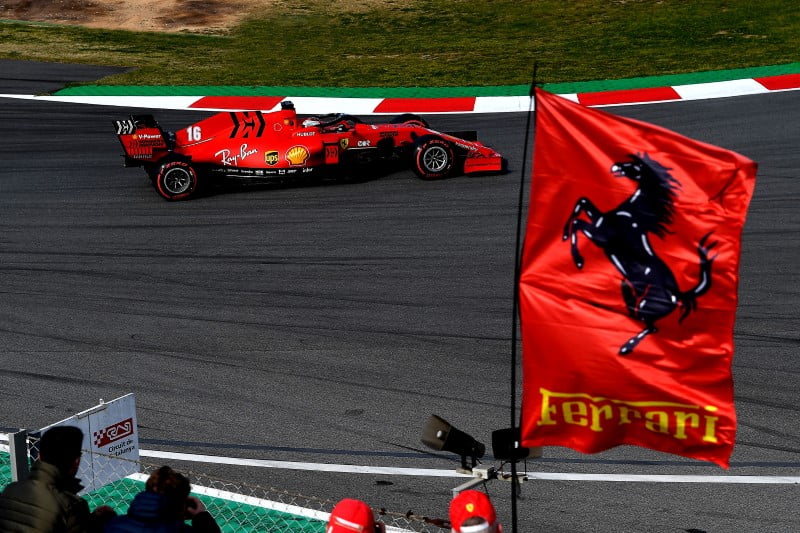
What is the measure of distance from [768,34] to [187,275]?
17166 millimetres

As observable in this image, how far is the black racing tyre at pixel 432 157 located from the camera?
15508 millimetres

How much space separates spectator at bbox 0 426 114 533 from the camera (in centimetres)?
470

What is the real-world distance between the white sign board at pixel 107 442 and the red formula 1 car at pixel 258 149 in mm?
8649

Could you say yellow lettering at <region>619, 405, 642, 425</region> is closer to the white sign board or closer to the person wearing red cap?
the person wearing red cap

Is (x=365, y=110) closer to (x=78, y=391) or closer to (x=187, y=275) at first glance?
(x=187, y=275)

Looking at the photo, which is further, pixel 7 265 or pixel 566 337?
pixel 7 265

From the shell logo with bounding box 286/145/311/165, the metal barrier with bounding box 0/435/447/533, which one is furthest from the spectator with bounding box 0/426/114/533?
the shell logo with bounding box 286/145/311/165

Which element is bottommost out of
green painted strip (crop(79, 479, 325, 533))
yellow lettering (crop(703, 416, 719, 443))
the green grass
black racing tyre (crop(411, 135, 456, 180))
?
green painted strip (crop(79, 479, 325, 533))

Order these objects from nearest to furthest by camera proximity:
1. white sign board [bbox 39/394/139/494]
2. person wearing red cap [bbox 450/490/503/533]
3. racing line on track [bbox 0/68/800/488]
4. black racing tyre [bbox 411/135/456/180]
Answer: person wearing red cap [bbox 450/490/503/533], white sign board [bbox 39/394/139/494], black racing tyre [bbox 411/135/456/180], racing line on track [bbox 0/68/800/488]

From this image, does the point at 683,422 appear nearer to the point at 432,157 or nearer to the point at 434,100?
the point at 432,157

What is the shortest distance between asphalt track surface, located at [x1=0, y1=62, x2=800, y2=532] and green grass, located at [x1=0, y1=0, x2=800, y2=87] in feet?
19.2

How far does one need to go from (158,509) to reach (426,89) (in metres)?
18.1

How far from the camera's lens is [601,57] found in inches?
949

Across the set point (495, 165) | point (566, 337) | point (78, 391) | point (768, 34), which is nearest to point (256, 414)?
point (78, 391)
